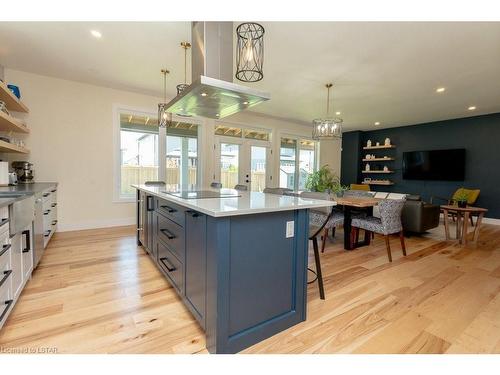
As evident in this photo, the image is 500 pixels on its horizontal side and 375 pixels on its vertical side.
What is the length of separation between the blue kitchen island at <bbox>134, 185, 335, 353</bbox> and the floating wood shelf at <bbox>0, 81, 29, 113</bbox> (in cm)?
269

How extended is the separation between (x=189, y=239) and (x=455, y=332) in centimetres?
195

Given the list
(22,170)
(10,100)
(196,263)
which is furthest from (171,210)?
(22,170)

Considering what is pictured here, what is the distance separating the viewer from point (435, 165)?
649cm

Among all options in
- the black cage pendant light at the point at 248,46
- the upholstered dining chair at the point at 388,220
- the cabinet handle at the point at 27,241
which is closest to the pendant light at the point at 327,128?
the upholstered dining chair at the point at 388,220

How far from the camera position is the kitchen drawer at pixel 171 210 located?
184cm

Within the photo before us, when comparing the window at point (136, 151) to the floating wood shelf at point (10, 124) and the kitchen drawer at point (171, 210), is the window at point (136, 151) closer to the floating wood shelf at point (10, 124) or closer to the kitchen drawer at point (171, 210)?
the floating wood shelf at point (10, 124)

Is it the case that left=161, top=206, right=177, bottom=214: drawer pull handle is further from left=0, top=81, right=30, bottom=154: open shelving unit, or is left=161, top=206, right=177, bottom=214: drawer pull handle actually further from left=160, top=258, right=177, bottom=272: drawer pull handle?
left=0, top=81, right=30, bottom=154: open shelving unit

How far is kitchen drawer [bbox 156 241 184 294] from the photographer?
1880mm

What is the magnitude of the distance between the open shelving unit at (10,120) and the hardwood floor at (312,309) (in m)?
1.42

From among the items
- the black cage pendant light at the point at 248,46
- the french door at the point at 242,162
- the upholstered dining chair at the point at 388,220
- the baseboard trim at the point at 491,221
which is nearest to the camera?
the black cage pendant light at the point at 248,46

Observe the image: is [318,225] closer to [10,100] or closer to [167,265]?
[167,265]

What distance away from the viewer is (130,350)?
1.44 meters

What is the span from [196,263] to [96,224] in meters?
3.71
